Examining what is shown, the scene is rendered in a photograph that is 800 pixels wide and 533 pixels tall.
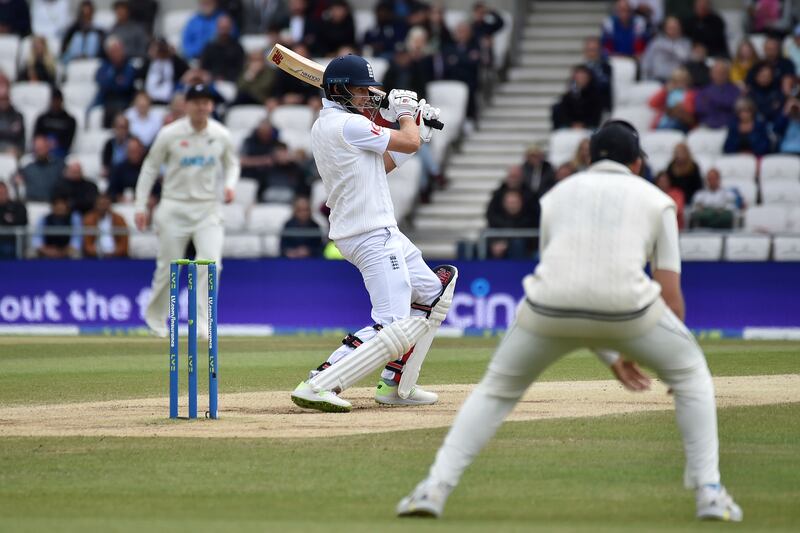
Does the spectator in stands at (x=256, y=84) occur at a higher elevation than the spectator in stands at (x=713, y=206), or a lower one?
higher

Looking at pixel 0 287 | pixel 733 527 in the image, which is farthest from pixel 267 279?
pixel 733 527

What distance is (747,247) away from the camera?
58.4 ft

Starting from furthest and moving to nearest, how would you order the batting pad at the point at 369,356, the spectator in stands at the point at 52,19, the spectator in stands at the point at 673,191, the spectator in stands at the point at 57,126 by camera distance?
the spectator in stands at the point at 52,19, the spectator in stands at the point at 57,126, the spectator in stands at the point at 673,191, the batting pad at the point at 369,356

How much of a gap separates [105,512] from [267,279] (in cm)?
1254

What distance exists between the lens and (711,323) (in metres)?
18.2

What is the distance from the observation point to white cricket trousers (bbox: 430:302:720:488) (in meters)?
6.07

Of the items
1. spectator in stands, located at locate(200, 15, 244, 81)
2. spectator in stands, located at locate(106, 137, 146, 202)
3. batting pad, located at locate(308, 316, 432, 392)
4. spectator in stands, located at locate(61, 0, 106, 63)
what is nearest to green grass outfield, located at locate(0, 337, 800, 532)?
batting pad, located at locate(308, 316, 432, 392)

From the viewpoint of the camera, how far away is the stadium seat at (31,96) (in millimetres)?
23281

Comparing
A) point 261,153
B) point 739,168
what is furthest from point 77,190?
point 739,168

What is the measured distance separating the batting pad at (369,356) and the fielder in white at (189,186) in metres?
6.57

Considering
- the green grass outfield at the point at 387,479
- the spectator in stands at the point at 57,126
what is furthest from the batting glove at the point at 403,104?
the spectator in stands at the point at 57,126

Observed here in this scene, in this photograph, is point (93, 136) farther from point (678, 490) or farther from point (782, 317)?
point (678, 490)

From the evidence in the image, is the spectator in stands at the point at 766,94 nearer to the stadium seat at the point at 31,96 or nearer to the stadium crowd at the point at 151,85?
the stadium crowd at the point at 151,85

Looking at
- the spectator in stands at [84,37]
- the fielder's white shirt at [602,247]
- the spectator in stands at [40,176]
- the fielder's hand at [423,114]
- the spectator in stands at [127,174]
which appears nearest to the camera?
the fielder's white shirt at [602,247]
